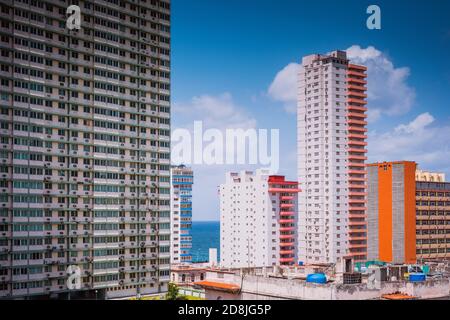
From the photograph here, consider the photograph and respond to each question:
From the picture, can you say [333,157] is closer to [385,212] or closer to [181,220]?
[385,212]

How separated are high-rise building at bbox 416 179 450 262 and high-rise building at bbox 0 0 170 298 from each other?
34.1 meters

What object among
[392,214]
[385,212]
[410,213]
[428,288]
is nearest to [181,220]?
[385,212]

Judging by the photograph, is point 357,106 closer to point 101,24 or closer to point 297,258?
point 297,258

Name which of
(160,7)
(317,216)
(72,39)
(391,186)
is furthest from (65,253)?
(391,186)

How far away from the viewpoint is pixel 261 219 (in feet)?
229

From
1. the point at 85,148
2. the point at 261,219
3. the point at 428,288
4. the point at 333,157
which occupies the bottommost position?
the point at 428,288

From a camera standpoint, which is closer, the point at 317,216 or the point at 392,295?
the point at 392,295

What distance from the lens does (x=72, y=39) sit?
132 ft

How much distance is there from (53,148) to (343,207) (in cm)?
3877

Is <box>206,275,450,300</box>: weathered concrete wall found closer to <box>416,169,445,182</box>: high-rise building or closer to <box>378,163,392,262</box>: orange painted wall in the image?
<box>378,163,392,262</box>: orange painted wall

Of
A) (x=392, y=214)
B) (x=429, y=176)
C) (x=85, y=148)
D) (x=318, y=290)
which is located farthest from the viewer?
(x=429, y=176)

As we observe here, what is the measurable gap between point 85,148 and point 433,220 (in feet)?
145

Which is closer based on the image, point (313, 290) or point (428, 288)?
point (313, 290)

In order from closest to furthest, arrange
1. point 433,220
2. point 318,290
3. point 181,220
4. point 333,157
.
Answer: point 318,290 < point 333,157 < point 433,220 < point 181,220
